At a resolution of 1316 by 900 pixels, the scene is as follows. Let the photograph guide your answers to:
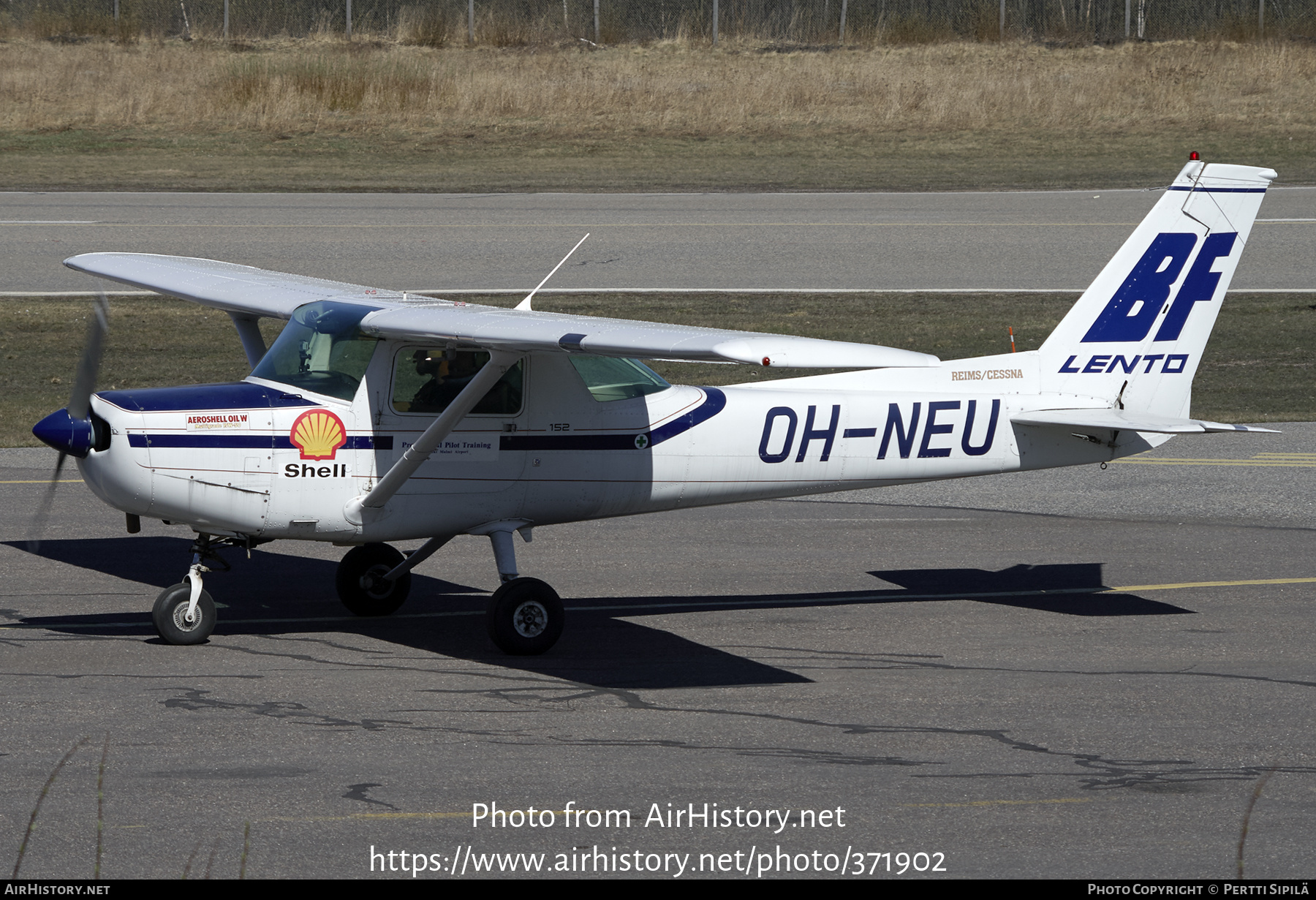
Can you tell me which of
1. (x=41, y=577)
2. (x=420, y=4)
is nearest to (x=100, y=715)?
(x=41, y=577)

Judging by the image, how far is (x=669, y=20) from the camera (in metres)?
41.8

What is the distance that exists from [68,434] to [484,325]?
2468 millimetres

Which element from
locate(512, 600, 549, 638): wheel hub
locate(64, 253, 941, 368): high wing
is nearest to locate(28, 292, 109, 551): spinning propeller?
locate(64, 253, 941, 368): high wing

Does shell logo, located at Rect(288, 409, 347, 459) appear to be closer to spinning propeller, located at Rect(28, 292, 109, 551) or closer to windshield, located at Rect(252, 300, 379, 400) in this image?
windshield, located at Rect(252, 300, 379, 400)

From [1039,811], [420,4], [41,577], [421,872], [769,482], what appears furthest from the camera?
[420,4]

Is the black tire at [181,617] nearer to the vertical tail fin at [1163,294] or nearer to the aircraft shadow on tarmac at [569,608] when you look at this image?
the aircraft shadow on tarmac at [569,608]

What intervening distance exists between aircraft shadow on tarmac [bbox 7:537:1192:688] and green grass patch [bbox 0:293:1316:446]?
5369 millimetres

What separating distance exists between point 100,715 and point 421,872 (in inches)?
112

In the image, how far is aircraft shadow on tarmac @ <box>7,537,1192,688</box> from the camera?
31.8 ft

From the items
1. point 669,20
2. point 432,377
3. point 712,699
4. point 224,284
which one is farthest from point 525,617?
point 669,20

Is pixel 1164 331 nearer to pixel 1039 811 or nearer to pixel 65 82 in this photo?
pixel 1039 811

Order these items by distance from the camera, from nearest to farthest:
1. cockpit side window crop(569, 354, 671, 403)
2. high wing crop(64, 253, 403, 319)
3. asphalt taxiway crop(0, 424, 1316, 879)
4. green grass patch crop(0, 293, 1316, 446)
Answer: asphalt taxiway crop(0, 424, 1316, 879) < cockpit side window crop(569, 354, 671, 403) < high wing crop(64, 253, 403, 319) < green grass patch crop(0, 293, 1316, 446)

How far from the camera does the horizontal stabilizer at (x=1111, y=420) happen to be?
10.5 m

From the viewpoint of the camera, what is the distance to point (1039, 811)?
717 cm
